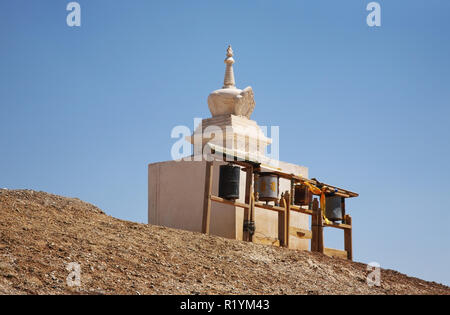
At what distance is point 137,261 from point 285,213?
16.7ft

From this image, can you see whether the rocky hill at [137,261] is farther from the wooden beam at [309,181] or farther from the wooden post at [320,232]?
the wooden beam at [309,181]

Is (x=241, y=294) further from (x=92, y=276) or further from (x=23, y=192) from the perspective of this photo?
(x=23, y=192)

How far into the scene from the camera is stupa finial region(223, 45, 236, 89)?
1841 cm

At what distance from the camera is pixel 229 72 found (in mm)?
18469

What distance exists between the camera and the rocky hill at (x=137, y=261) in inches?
324

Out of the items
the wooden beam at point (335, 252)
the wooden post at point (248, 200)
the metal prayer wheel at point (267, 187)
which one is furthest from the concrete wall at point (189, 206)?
the wooden post at point (248, 200)

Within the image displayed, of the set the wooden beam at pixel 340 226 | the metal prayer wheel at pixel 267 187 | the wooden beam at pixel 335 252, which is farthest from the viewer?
the wooden beam at pixel 340 226

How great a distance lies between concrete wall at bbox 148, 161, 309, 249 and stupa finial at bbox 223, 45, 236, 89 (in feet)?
12.0

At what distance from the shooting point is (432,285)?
12883 mm

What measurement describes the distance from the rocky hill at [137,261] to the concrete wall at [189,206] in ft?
9.23

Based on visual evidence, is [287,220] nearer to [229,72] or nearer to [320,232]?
[320,232]

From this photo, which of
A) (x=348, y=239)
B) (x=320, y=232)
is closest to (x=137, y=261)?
(x=320, y=232)

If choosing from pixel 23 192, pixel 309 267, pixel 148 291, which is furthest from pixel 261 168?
pixel 148 291

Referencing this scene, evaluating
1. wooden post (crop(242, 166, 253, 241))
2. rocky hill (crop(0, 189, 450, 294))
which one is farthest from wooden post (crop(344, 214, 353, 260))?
wooden post (crop(242, 166, 253, 241))
